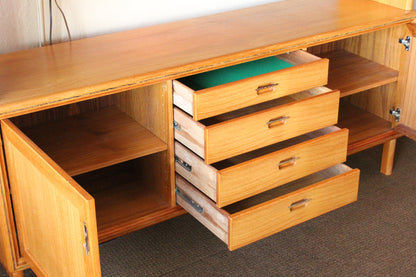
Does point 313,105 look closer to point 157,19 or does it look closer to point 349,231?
point 349,231

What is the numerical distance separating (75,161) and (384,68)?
1.30m

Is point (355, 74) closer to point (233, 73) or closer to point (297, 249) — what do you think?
point (233, 73)

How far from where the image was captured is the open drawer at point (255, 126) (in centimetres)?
175

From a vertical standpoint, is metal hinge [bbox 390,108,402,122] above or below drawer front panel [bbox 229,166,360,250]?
above

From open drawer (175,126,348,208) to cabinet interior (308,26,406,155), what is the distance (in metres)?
0.35

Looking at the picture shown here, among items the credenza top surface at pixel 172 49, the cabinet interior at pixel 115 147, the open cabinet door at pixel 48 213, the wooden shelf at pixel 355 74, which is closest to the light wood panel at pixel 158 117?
the cabinet interior at pixel 115 147

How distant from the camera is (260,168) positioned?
6.00ft

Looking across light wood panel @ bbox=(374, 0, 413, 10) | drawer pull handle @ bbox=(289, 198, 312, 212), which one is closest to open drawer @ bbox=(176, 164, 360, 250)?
drawer pull handle @ bbox=(289, 198, 312, 212)

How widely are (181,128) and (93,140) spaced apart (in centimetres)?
30

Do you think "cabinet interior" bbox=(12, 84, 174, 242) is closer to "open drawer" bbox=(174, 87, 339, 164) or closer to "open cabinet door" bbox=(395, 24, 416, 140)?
"open drawer" bbox=(174, 87, 339, 164)

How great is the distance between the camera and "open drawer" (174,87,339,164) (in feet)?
5.75

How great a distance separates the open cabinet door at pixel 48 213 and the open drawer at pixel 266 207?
1.62 ft

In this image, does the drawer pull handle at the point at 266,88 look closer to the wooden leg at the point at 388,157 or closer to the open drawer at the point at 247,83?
the open drawer at the point at 247,83

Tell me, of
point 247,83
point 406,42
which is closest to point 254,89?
point 247,83
